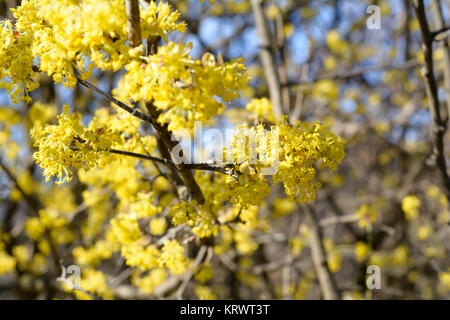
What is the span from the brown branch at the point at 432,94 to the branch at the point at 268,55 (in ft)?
4.33

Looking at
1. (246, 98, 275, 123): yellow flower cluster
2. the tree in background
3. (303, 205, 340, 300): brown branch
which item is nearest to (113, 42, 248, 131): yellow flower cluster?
the tree in background

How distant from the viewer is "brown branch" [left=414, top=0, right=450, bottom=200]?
6.50ft

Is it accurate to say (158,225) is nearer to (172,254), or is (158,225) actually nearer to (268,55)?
(172,254)

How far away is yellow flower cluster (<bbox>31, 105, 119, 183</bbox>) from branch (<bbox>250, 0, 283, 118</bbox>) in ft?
7.11

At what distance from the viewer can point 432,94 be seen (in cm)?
225

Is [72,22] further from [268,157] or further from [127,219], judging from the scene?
[127,219]

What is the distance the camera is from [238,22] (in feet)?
19.7

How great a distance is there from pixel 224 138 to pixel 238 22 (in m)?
5.03

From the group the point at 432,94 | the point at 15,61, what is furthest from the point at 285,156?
the point at 432,94

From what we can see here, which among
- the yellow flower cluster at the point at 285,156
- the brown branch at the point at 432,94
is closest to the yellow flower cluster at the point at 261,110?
the yellow flower cluster at the point at 285,156

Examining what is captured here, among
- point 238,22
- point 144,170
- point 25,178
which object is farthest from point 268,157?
point 238,22

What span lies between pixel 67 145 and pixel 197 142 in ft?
5.20

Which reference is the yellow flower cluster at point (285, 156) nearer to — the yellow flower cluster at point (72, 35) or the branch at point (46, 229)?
the yellow flower cluster at point (72, 35)

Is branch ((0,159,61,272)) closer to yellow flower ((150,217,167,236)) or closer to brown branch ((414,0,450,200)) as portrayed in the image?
yellow flower ((150,217,167,236))
